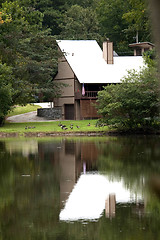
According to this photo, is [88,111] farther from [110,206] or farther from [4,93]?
[110,206]

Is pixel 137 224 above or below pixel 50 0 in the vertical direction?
below

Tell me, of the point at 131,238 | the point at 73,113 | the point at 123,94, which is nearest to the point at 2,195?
the point at 131,238

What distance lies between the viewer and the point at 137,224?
1043 centimetres

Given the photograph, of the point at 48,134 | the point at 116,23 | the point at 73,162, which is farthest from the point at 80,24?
the point at 73,162

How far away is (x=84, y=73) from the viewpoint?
178 ft

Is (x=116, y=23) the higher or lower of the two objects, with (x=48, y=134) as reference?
higher

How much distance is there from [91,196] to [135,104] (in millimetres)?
25968

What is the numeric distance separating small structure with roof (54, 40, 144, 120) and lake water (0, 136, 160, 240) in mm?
27362

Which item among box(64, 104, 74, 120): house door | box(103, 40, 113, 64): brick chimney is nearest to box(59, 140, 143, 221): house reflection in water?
box(64, 104, 74, 120): house door

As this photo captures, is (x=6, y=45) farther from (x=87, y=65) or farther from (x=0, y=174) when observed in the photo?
(x=0, y=174)

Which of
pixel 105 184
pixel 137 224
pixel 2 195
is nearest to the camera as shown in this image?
pixel 137 224

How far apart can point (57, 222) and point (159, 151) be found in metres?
16.6

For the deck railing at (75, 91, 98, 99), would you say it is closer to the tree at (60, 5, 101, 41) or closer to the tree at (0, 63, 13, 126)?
the tree at (0, 63, 13, 126)

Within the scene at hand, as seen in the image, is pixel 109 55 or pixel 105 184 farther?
pixel 109 55
